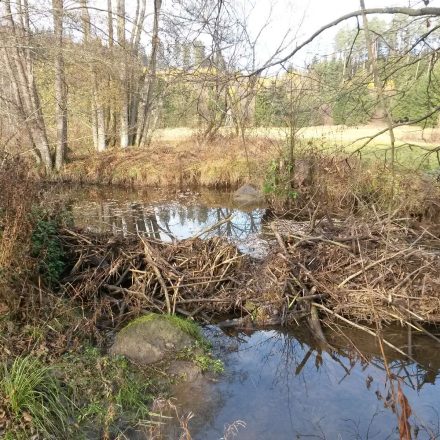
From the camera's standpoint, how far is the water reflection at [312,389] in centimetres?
452

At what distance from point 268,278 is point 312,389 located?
2067 millimetres

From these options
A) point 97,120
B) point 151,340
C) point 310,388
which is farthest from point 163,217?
point 97,120

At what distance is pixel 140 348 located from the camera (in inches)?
215

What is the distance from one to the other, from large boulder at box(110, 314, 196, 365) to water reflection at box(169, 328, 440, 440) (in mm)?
652

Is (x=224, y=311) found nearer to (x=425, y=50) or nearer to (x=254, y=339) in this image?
(x=254, y=339)

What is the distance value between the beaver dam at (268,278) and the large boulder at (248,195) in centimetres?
844

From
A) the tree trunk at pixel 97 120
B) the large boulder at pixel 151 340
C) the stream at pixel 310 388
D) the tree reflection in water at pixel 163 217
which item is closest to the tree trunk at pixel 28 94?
the tree trunk at pixel 97 120

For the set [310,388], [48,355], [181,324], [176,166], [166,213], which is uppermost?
[176,166]

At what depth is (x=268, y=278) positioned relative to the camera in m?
6.98

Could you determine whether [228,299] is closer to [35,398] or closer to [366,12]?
[35,398]

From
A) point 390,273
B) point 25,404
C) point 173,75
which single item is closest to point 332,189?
point 390,273

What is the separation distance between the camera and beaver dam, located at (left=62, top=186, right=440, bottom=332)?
6.54m

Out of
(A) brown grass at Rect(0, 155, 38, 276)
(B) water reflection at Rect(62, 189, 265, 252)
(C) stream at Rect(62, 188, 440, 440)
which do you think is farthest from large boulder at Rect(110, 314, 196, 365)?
(B) water reflection at Rect(62, 189, 265, 252)

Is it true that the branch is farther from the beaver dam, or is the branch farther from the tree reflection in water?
the tree reflection in water
